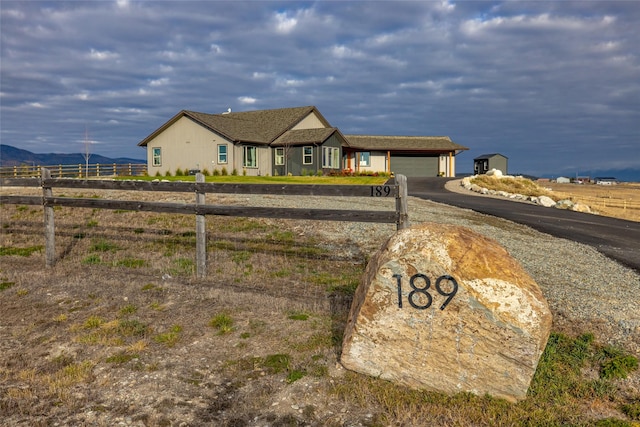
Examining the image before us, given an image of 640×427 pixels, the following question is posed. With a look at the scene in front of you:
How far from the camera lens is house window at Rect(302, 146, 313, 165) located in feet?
125

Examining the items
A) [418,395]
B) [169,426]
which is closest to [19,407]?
[169,426]

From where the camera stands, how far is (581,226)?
18.0 meters

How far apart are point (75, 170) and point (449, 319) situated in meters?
46.8

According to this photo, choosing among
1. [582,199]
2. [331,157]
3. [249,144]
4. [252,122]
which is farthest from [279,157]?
[582,199]

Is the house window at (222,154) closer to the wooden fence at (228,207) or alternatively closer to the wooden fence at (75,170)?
the wooden fence at (75,170)

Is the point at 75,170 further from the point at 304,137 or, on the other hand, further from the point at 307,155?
the point at 307,155

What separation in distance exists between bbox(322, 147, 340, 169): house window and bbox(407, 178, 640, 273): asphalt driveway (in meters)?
14.5

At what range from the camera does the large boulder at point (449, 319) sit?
441cm

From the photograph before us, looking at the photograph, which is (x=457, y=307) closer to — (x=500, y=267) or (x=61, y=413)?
(x=500, y=267)

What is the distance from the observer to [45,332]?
622cm

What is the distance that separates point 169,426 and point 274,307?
3.00m

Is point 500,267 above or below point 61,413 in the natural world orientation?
above

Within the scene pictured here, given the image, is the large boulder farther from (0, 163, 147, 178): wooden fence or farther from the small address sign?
(0, 163, 147, 178): wooden fence

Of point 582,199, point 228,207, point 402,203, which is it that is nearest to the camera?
point 402,203
